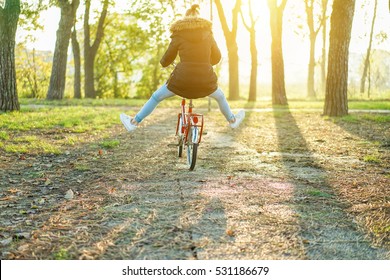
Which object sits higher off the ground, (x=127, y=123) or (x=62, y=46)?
(x=62, y=46)

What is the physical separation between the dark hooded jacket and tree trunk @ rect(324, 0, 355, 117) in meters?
8.21

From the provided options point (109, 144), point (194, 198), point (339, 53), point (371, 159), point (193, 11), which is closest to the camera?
point (194, 198)

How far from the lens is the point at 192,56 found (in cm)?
562

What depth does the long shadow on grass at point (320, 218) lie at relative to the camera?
3.34 meters

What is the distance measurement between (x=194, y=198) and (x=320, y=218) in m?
1.28

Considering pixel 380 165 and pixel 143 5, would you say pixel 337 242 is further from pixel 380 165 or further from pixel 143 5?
pixel 143 5

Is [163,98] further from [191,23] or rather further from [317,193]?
[317,193]

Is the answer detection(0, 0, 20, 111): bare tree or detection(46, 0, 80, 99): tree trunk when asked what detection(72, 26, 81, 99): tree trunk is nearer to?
detection(46, 0, 80, 99): tree trunk

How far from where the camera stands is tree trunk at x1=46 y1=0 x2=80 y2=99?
1880 cm

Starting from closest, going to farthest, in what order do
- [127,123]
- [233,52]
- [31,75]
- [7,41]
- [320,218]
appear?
1. [320,218]
2. [127,123]
3. [7,41]
4. [31,75]
5. [233,52]

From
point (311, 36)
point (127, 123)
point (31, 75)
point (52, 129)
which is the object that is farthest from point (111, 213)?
point (311, 36)

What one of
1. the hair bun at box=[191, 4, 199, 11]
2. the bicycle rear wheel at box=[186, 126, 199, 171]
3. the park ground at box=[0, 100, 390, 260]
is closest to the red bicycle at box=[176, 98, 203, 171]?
the bicycle rear wheel at box=[186, 126, 199, 171]
